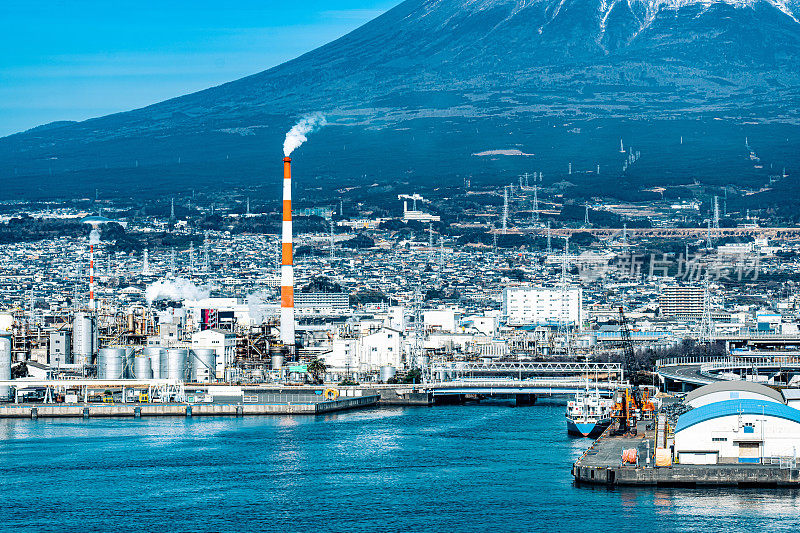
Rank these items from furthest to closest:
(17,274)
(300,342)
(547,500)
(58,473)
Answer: (17,274)
(300,342)
(58,473)
(547,500)

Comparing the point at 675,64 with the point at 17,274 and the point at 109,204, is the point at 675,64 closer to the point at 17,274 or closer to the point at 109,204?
the point at 109,204

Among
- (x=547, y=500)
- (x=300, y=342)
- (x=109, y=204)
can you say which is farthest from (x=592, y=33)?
(x=547, y=500)

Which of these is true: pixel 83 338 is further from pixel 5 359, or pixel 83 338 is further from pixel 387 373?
→ pixel 387 373

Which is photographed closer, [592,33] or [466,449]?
[466,449]

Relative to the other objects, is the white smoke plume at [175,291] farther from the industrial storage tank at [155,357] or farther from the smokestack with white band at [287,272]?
the industrial storage tank at [155,357]

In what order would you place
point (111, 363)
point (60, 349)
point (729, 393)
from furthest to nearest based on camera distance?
Result: point (60, 349) → point (111, 363) → point (729, 393)

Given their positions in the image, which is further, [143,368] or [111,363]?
[111,363]

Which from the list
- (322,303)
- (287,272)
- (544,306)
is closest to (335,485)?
(287,272)

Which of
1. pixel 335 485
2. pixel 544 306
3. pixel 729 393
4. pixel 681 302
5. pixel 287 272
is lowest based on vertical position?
pixel 335 485
